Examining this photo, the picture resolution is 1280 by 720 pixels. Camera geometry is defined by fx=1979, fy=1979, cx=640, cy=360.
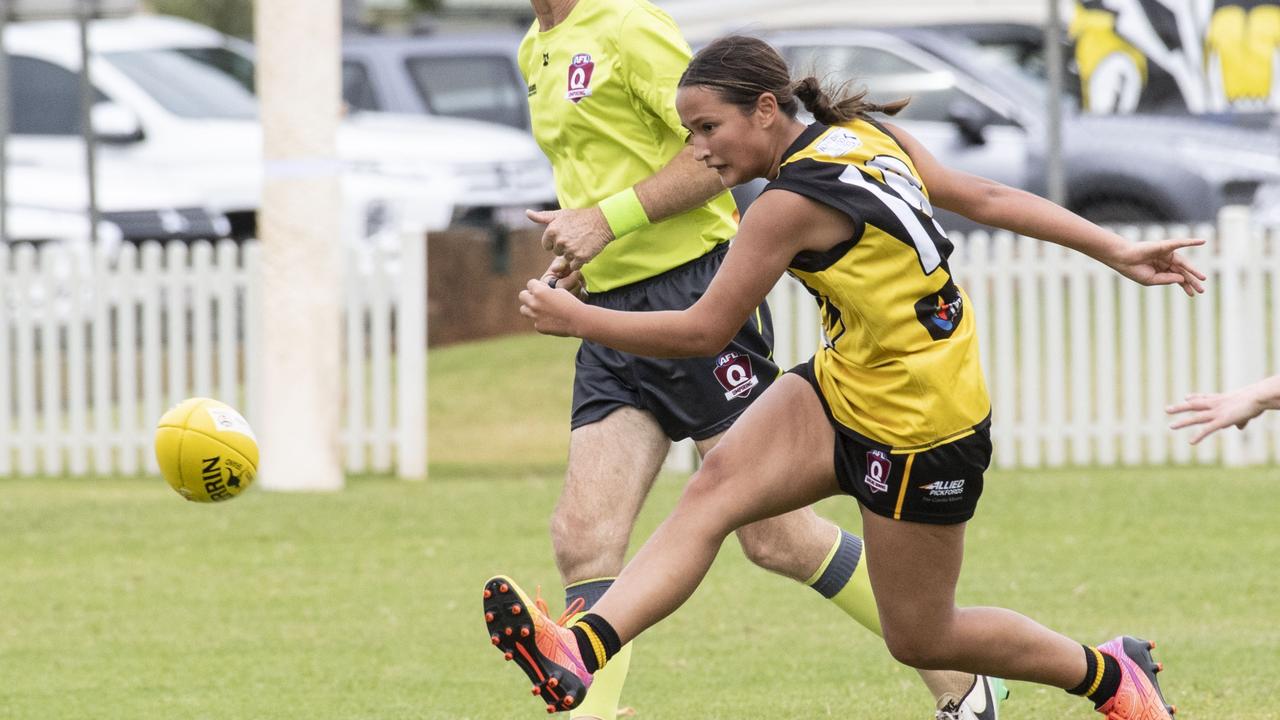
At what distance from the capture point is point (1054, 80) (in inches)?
535

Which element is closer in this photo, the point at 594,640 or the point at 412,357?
the point at 594,640

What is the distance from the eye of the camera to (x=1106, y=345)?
12297 mm

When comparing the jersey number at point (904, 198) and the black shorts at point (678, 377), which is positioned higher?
the jersey number at point (904, 198)

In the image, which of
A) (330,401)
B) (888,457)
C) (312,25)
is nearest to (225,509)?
(330,401)

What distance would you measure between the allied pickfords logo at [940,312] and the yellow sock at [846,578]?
1.05 m

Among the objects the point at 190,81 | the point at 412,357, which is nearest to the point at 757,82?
the point at 412,357

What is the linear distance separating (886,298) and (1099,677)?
127 centimetres

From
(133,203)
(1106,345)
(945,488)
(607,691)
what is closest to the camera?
(945,488)

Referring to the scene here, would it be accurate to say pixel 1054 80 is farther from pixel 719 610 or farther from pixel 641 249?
pixel 641 249

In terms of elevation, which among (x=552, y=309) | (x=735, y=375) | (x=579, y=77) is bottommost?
(x=735, y=375)

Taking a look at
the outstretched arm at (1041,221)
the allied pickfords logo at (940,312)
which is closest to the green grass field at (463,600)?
the outstretched arm at (1041,221)

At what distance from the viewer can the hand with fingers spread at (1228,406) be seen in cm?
462

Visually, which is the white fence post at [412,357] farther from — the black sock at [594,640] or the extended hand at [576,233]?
the black sock at [594,640]

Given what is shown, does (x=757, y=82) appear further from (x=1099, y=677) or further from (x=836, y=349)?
(x=1099, y=677)
